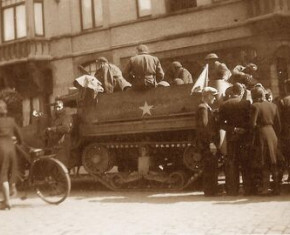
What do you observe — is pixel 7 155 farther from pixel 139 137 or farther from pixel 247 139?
pixel 247 139

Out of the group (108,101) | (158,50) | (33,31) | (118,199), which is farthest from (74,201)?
(33,31)

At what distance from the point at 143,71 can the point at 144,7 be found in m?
9.49

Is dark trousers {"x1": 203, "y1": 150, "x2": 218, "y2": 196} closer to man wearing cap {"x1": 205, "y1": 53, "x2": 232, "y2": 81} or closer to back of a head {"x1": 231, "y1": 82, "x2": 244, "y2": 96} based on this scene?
back of a head {"x1": 231, "y1": 82, "x2": 244, "y2": 96}

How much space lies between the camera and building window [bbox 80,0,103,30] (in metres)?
21.4

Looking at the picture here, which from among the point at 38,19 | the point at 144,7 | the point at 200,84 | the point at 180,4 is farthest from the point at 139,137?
the point at 38,19

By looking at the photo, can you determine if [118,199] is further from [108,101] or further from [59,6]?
[59,6]

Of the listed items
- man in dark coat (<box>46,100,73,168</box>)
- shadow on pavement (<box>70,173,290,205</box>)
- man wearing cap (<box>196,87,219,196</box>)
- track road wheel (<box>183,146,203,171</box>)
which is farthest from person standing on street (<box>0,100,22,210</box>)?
man wearing cap (<box>196,87,219,196</box>)

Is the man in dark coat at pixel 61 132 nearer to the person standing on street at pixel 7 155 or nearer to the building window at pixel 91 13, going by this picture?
the person standing on street at pixel 7 155

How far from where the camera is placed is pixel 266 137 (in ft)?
29.6

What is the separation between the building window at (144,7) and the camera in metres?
19.8

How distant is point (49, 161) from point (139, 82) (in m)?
2.75

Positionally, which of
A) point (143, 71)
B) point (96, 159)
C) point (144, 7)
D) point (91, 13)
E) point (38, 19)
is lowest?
point (96, 159)

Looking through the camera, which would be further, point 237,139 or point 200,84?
point 200,84

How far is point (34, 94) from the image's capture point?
2325 cm
